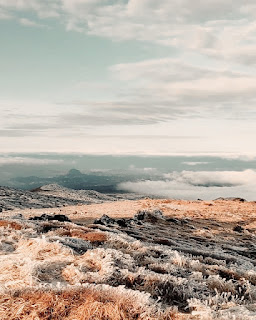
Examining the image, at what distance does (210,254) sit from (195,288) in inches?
229

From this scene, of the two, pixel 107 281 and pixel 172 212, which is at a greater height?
pixel 107 281

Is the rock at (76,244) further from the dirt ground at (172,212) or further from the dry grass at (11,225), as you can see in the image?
the dirt ground at (172,212)

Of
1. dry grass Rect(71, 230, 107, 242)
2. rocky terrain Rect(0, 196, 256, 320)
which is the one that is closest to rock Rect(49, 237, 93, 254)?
rocky terrain Rect(0, 196, 256, 320)

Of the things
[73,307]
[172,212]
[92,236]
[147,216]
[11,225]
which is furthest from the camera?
[172,212]

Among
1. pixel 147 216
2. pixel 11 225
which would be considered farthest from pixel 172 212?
pixel 11 225

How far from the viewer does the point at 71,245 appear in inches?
465

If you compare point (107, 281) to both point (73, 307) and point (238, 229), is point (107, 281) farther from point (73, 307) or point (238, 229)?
point (238, 229)

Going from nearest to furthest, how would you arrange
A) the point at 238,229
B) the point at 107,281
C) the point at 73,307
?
the point at 73,307 → the point at 107,281 → the point at 238,229

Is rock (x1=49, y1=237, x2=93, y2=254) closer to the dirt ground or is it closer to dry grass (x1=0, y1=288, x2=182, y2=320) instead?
dry grass (x1=0, y1=288, x2=182, y2=320)

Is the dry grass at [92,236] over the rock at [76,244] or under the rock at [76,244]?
under

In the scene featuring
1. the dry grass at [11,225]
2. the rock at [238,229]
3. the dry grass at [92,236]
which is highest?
the dry grass at [11,225]

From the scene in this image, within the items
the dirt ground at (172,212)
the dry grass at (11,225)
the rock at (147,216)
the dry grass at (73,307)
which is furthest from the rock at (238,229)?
the dry grass at (73,307)

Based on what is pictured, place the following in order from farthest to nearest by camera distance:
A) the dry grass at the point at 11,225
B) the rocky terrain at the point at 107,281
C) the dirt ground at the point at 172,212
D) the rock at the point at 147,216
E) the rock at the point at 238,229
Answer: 1. the dirt ground at the point at 172,212
2. the rock at the point at 238,229
3. the rock at the point at 147,216
4. the dry grass at the point at 11,225
5. the rocky terrain at the point at 107,281

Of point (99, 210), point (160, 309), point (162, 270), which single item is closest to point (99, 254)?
point (162, 270)
